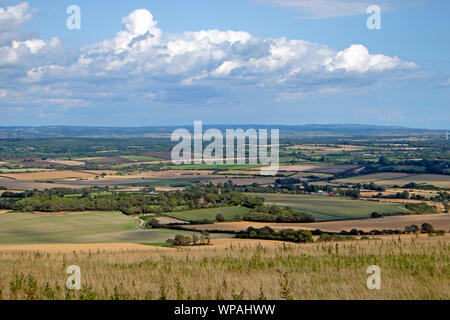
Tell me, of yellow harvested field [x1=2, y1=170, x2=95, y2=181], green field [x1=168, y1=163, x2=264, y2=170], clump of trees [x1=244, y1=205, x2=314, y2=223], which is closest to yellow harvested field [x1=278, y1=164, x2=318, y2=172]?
green field [x1=168, y1=163, x2=264, y2=170]

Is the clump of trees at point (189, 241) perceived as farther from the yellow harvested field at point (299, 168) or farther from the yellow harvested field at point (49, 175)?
the yellow harvested field at point (299, 168)

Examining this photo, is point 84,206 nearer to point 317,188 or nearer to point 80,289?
point 317,188

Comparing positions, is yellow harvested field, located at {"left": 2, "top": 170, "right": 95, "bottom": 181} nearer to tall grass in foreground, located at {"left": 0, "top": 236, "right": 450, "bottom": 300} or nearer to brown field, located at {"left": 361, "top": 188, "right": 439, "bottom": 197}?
brown field, located at {"left": 361, "top": 188, "right": 439, "bottom": 197}

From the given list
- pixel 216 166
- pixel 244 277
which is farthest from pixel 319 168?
pixel 244 277

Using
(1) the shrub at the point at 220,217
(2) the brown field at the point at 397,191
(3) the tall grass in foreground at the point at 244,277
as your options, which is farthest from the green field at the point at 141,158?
(3) the tall grass in foreground at the point at 244,277

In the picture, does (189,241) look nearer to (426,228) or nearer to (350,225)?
(350,225)
